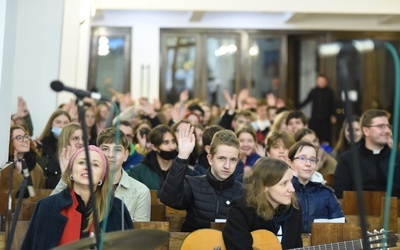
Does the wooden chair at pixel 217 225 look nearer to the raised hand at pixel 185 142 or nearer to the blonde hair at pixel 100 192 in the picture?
the raised hand at pixel 185 142

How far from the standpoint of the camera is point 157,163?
24.5 ft

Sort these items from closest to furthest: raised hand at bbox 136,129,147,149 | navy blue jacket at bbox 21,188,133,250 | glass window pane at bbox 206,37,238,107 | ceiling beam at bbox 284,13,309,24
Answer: navy blue jacket at bbox 21,188,133,250
raised hand at bbox 136,129,147,149
ceiling beam at bbox 284,13,309,24
glass window pane at bbox 206,37,238,107

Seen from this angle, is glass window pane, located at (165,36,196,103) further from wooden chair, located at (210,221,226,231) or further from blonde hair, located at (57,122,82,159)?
wooden chair, located at (210,221,226,231)

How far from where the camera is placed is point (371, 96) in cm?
1762

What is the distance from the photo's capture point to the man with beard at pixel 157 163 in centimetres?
743

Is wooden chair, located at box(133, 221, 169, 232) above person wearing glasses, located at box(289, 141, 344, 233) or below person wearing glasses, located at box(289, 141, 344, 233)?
below

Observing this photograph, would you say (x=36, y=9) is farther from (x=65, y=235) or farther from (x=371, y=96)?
(x=371, y=96)

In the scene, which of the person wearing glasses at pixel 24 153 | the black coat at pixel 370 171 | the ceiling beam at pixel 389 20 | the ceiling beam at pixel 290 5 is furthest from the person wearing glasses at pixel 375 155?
the ceiling beam at pixel 389 20

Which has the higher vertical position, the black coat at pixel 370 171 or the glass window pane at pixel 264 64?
the glass window pane at pixel 264 64

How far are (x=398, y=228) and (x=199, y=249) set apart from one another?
5.82 feet

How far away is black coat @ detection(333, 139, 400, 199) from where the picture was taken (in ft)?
25.5

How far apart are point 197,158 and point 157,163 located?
99cm

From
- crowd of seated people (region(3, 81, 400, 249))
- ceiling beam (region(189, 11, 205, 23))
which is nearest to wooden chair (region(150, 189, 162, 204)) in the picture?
crowd of seated people (region(3, 81, 400, 249))

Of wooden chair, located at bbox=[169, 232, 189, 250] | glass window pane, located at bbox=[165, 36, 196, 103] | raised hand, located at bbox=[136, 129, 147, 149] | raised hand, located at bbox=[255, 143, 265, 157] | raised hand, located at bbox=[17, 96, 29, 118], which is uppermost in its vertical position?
glass window pane, located at bbox=[165, 36, 196, 103]
